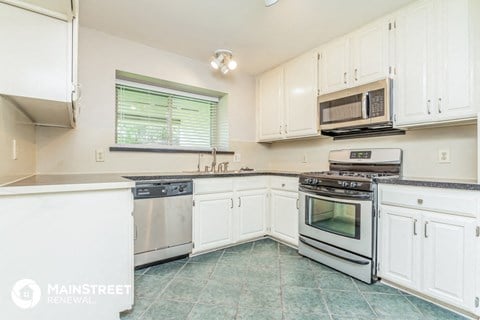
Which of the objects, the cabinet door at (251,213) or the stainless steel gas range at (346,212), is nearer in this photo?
the stainless steel gas range at (346,212)

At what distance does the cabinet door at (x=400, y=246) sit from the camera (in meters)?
1.76

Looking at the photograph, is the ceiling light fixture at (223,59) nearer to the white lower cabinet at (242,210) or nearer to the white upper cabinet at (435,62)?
the white lower cabinet at (242,210)

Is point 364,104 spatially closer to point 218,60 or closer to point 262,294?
point 218,60

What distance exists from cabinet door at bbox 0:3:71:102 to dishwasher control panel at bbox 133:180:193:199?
105 cm

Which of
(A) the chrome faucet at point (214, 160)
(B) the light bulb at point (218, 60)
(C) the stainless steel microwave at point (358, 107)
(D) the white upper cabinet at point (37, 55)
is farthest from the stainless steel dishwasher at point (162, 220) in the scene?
(C) the stainless steel microwave at point (358, 107)

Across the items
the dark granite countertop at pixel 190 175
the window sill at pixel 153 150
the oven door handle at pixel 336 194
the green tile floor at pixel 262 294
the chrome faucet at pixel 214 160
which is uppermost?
the window sill at pixel 153 150

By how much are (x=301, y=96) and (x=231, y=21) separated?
1.21 meters

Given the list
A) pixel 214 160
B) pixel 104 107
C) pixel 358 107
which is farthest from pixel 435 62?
pixel 104 107

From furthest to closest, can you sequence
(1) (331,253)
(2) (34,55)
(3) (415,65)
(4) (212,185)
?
1. (4) (212,185)
2. (1) (331,253)
3. (3) (415,65)
4. (2) (34,55)

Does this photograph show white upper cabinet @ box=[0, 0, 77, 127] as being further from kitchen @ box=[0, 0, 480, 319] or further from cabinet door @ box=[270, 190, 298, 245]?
cabinet door @ box=[270, 190, 298, 245]

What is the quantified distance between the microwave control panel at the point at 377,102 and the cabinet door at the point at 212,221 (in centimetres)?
166

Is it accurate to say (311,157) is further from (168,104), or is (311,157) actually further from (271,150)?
(168,104)

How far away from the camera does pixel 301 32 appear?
8.07ft

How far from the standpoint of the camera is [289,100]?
3.13 meters
